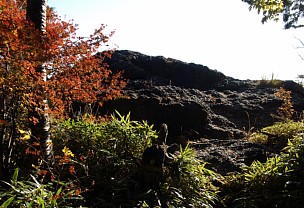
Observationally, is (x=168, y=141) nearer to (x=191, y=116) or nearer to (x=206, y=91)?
(x=191, y=116)

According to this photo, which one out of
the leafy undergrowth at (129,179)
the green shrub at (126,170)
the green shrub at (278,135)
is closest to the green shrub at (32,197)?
the leafy undergrowth at (129,179)

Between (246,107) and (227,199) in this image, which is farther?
(246,107)

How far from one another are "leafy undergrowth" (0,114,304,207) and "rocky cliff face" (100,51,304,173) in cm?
85

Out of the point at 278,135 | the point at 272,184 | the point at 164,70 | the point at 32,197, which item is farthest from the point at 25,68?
the point at 164,70

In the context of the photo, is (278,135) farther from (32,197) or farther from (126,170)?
(32,197)

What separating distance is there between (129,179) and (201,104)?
179 inches

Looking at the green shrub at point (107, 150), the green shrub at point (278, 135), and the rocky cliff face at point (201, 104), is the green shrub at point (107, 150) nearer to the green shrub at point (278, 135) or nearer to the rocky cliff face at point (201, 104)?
the rocky cliff face at point (201, 104)

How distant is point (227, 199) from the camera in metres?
4.27

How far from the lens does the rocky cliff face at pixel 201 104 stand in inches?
233

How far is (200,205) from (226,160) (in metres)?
1.62

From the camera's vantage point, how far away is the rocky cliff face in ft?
19.4

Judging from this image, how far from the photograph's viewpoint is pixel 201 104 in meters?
7.99

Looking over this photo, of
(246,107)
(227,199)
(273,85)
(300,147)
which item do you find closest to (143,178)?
(227,199)

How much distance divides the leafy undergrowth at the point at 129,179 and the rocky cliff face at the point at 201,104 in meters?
0.85
